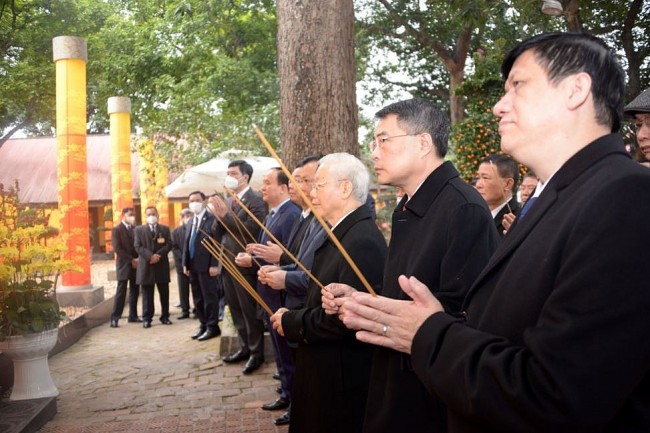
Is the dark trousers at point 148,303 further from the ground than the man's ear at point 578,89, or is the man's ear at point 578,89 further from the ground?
the man's ear at point 578,89

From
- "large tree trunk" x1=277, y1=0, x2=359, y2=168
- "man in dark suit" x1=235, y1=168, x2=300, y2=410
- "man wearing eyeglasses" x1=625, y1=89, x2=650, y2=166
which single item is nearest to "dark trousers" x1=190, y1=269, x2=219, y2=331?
"man in dark suit" x1=235, y1=168, x2=300, y2=410

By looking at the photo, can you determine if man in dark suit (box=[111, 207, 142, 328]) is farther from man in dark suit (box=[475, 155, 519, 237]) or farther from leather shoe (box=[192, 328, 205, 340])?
man in dark suit (box=[475, 155, 519, 237])

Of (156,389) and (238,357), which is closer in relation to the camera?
(156,389)

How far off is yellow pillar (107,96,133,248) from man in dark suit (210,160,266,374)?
9345 millimetres

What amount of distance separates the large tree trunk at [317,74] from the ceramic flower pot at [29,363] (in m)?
2.61

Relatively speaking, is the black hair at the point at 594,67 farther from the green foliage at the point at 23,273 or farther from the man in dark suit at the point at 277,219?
the green foliage at the point at 23,273

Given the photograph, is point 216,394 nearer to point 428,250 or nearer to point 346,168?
point 346,168

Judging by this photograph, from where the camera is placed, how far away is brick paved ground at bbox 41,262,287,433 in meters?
4.77

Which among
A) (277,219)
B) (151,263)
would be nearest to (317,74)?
(277,219)

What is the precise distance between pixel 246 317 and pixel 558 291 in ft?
16.9

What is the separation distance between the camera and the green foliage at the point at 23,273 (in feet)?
16.5

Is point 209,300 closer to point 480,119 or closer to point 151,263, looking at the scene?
point 151,263

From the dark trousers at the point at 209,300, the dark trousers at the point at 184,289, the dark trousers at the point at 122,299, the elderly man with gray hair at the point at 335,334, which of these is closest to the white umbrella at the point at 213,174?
the dark trousers at the point at 184,289

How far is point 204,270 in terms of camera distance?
830cm
